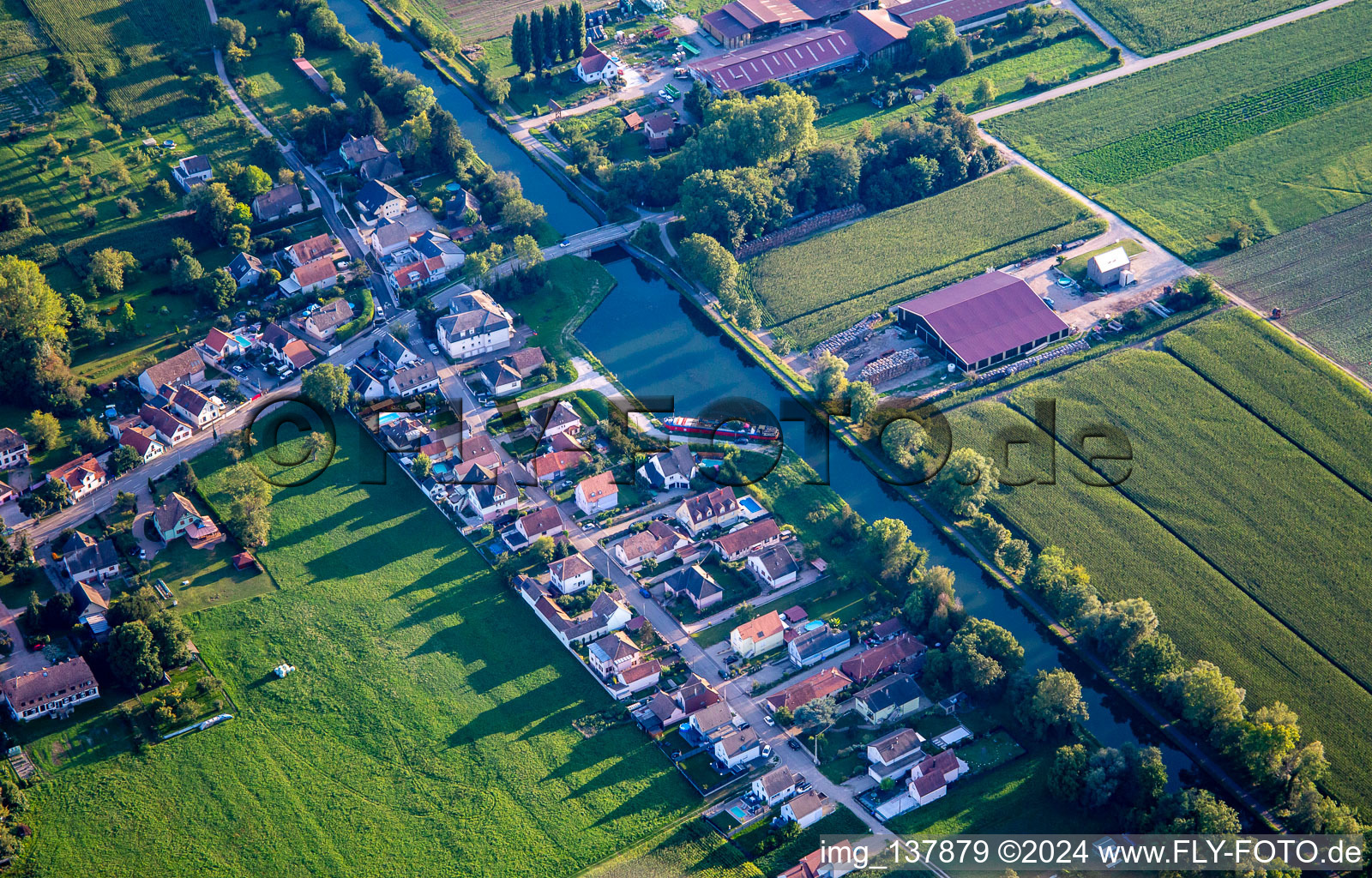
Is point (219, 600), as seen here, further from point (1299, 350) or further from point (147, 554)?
point (1299, 350)

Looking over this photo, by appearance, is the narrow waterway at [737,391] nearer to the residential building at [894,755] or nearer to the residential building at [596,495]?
the residential building at [596,495]

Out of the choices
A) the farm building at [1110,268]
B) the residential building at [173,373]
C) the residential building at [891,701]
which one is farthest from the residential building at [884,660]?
the residential building at [173,373]

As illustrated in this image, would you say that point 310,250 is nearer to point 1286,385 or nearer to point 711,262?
point 711,262

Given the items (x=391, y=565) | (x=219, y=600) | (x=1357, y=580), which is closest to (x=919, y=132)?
(x=1357, y=580)

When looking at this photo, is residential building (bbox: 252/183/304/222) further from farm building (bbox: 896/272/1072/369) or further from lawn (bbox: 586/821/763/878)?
lawn (bbox: 586/821/763/878)

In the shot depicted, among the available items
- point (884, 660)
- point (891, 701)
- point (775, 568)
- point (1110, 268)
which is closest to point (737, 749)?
point (891, 701)
